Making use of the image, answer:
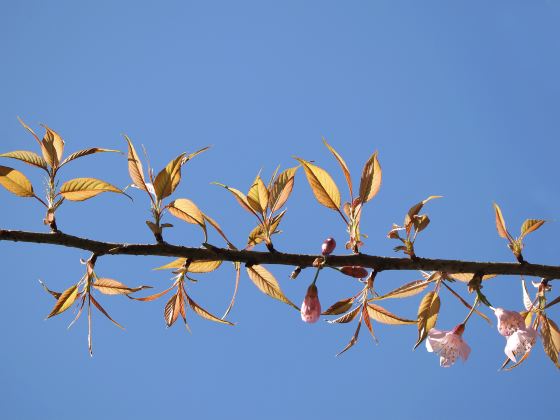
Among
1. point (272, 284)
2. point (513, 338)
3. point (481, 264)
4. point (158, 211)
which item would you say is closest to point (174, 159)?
point (158, 211)

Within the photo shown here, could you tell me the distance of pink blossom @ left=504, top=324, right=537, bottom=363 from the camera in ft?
5.37

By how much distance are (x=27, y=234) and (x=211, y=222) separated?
45 centimetres

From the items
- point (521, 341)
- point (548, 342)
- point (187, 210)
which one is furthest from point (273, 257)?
point (548, 342)

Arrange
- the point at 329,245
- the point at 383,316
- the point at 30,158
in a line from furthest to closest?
the point at 383,316 < the point at 30,158 < the point at 329,245

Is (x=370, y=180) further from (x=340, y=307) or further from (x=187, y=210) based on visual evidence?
(x=187, y=210)

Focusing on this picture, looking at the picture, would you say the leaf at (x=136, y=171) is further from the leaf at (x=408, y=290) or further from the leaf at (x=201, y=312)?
the leaf at (x=408, y=290)

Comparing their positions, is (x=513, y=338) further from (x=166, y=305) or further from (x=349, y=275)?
(x=166, y=305)

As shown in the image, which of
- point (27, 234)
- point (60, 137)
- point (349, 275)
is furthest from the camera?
point (60, 137)

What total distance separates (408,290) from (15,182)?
1070 mm

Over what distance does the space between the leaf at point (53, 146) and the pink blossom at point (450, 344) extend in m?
1.13

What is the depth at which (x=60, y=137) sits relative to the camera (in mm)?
1600

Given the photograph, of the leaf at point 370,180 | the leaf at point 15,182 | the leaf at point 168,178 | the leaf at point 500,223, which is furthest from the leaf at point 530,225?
the leaf at point 15,182

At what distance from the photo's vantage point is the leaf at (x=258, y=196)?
1.54 m

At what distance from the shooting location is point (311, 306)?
148cm
